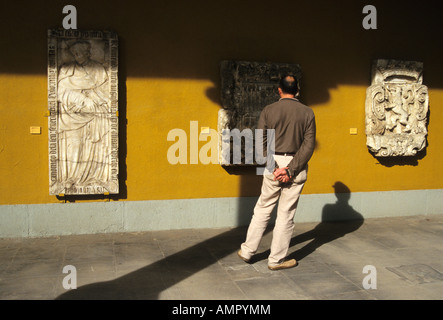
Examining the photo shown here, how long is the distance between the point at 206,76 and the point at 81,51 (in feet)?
5.24

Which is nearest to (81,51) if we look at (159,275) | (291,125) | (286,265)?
(291,125)

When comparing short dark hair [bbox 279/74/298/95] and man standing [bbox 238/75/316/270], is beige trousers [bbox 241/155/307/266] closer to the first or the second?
man standing [bbox 238/75/316/270]

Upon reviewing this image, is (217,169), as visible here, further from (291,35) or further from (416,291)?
(416,291)

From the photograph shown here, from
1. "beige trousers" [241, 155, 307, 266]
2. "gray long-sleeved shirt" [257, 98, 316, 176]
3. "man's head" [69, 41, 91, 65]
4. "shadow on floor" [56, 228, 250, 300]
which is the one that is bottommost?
"shadow on floor" [56, 228, 250, 300]

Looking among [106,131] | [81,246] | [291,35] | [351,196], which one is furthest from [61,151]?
[351,196]

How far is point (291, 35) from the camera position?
608 centimetres

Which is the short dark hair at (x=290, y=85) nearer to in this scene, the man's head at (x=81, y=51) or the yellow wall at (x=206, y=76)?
the yellow wall at (x=206, y=76)

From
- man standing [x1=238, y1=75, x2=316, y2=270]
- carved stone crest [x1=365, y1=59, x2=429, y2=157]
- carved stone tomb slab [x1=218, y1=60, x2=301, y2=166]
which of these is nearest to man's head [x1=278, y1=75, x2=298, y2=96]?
man standing [x1=238, y1=75, x2=316, y2=270]

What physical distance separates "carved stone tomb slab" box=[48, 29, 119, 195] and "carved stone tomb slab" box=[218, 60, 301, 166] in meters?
1.39

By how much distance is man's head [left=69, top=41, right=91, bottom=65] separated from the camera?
524cm

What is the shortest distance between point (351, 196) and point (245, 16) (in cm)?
304

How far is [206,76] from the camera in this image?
19.0 ft

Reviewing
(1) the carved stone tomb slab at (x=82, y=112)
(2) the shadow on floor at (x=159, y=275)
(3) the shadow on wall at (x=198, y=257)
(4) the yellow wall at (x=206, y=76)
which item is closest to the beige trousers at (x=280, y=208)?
(3) the shadow on wall at (x=198, y=257)

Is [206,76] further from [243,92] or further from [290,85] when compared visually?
[290,85]
